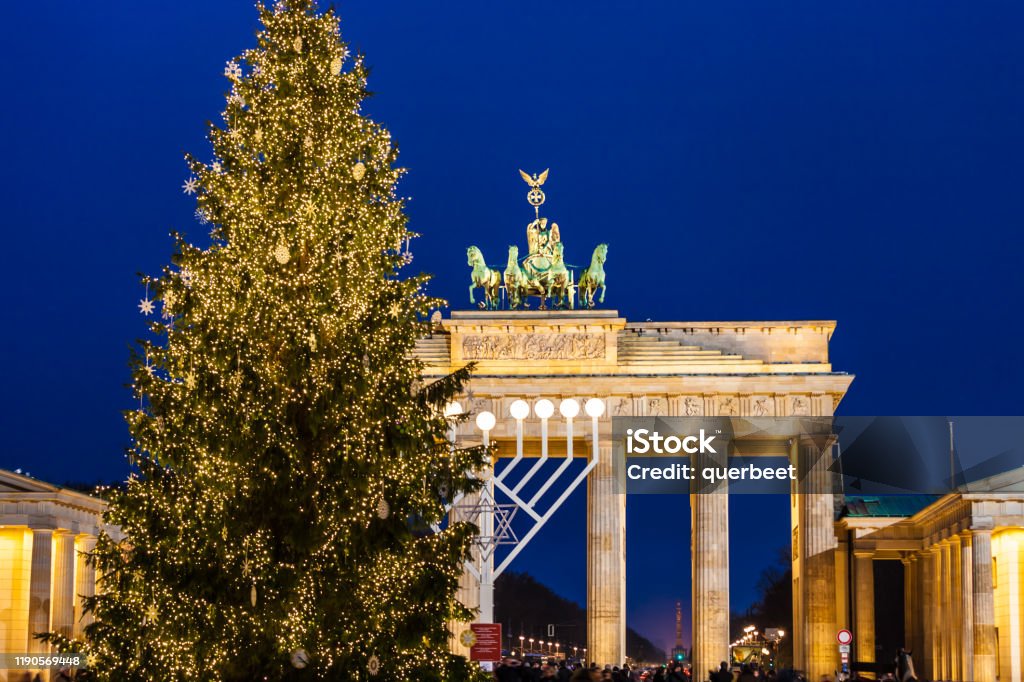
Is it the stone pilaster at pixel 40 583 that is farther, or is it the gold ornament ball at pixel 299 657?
the stone pilaster at pixel 40 583

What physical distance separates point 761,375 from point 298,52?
4222 cm

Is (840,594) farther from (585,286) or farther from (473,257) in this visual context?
(473,257)

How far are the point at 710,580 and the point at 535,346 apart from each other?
12438mm

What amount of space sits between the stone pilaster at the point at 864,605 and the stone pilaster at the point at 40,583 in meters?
34.6

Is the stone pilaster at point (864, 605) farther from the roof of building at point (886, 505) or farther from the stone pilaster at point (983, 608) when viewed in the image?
the stone pilaster at point (983, 608)

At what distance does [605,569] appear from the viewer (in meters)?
64.4

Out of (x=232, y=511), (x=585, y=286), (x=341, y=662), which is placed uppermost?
(x=585, y=286)

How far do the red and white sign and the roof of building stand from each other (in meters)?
47.0

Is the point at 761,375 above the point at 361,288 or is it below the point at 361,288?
above

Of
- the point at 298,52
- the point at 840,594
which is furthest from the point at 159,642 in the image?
the point at 840,594

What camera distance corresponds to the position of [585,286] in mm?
66938

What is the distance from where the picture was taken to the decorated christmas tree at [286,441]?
22.4 meters

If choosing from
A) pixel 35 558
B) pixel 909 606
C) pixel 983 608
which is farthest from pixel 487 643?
pixel 909 606

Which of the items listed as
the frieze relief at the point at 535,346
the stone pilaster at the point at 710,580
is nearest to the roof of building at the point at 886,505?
the stone pilaster at the point at 710,580
